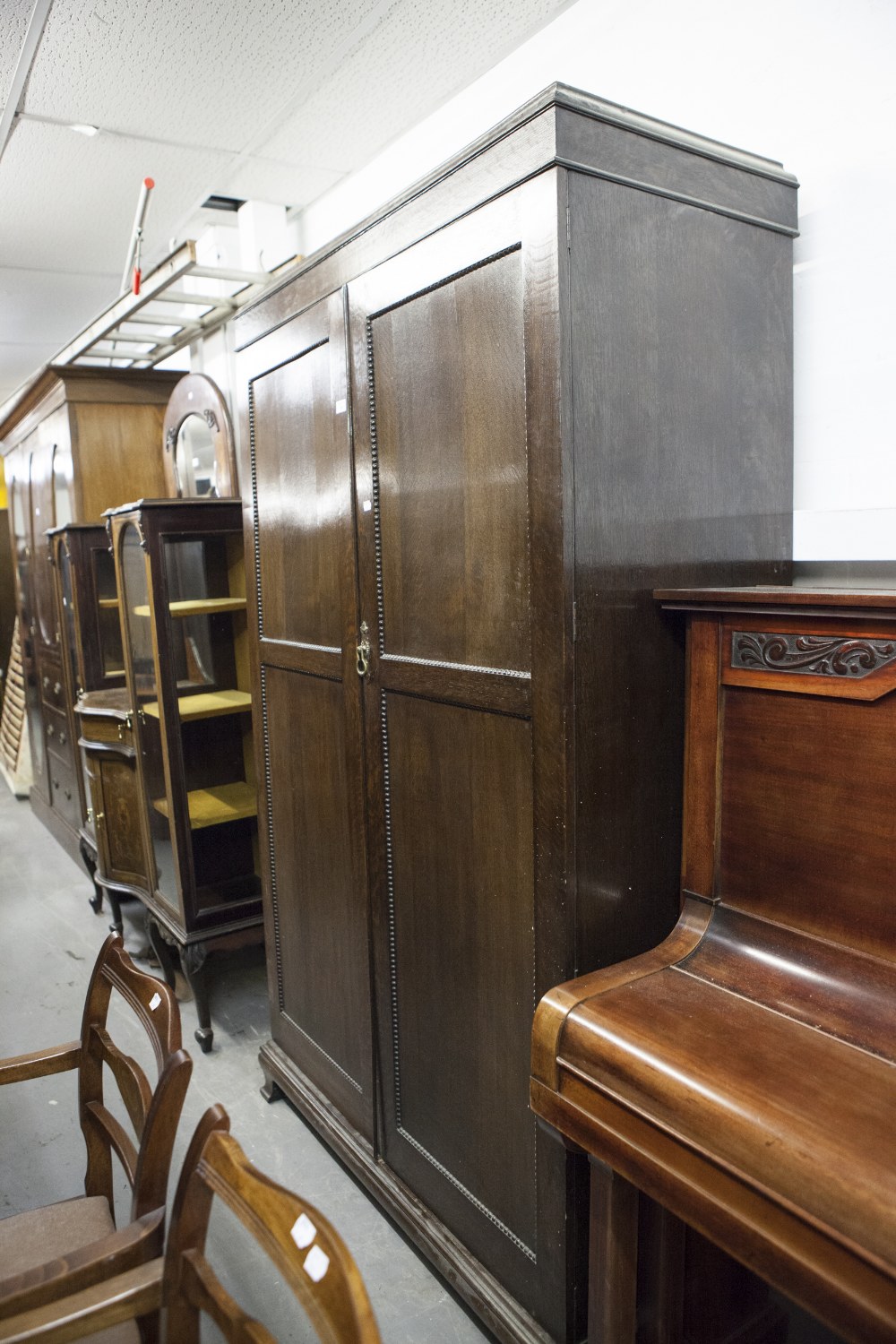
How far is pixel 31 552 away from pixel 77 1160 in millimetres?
3885

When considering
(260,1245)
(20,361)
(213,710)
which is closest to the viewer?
(260,1245)

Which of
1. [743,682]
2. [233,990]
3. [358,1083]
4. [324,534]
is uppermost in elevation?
[324,534]

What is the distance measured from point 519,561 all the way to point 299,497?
873mm

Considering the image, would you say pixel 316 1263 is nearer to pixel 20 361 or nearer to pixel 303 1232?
pixel 303 1232

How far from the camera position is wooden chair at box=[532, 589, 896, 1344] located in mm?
975

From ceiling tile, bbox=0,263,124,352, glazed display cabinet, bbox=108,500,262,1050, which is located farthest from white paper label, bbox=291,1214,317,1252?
ceiling tile, bbox=0,263,124,352

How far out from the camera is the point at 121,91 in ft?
8.21

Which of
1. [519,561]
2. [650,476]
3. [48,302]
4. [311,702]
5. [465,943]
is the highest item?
[48,302]

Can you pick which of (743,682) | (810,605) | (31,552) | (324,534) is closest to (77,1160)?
(324,534)

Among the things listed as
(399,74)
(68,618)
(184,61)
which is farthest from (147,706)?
(399,74)

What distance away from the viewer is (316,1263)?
2.79ft

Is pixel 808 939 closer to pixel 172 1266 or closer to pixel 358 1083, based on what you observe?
pixel 172 1266

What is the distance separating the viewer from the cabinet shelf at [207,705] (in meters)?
3.08

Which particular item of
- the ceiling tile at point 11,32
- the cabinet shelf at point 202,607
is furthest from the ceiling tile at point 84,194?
the cabinet shelf at point 202,607
